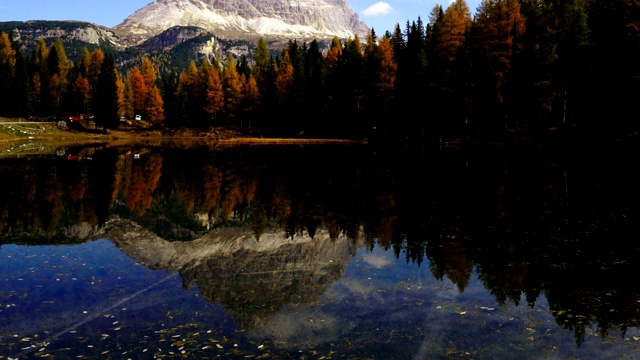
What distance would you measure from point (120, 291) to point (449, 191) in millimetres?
24454

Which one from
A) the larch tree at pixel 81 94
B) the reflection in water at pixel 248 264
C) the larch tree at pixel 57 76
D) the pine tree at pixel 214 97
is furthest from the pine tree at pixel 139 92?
the reflection in water at pixel 248 264

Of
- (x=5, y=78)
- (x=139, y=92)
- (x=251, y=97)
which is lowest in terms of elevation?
(x=251, y=97)

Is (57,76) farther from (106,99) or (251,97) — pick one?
(251,97)

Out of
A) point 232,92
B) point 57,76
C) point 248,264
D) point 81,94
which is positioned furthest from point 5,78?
point 248,264

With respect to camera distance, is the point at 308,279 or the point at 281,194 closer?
the point at 308,279

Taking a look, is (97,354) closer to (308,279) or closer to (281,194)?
(308,279)

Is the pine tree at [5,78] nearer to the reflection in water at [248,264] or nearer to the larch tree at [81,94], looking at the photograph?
the larch tree at [81,94]

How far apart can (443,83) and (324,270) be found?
61.4 meters

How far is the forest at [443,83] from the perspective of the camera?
63375mm

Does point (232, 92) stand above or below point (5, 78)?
below

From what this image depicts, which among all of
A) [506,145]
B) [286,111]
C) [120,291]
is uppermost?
[286,111]

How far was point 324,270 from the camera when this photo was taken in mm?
17438

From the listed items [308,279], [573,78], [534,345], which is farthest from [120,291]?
[573,78]

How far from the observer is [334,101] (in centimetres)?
9544
